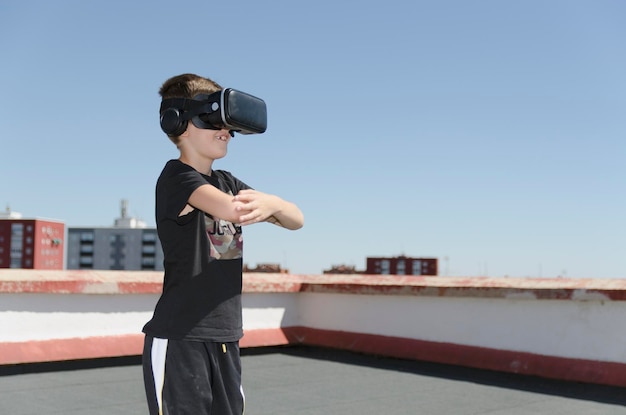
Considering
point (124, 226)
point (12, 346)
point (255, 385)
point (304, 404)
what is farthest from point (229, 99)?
point (124, 226)

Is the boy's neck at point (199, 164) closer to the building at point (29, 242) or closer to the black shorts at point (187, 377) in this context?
the black shorts at point (187, 377)

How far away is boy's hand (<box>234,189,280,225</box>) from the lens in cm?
208

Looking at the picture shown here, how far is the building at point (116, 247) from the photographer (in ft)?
504

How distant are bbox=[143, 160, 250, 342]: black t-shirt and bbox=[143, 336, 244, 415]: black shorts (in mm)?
42

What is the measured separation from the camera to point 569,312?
6.18m

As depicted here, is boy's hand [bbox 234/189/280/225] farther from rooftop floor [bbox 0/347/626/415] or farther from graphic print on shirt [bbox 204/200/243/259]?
rooftop floor [bbox 0/347/626/415]

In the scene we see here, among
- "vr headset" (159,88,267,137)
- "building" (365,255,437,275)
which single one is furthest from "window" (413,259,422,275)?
"vr headset" (159,88,267,137)

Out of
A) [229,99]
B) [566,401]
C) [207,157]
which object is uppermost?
[229,99]

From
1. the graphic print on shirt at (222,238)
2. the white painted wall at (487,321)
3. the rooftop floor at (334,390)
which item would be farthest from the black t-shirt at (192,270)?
the white painted wall at (487,321)

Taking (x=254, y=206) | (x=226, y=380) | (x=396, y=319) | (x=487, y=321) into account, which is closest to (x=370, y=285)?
(x=396, y=319)

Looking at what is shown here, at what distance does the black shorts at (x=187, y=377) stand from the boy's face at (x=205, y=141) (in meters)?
0.67

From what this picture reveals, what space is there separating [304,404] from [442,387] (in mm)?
1438

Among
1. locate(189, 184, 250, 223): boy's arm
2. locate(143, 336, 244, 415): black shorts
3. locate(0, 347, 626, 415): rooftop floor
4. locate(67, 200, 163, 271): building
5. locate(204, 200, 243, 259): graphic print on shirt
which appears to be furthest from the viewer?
locate(67, 200, 163, 271): building

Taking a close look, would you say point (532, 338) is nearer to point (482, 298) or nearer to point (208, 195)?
point (482, 298)
